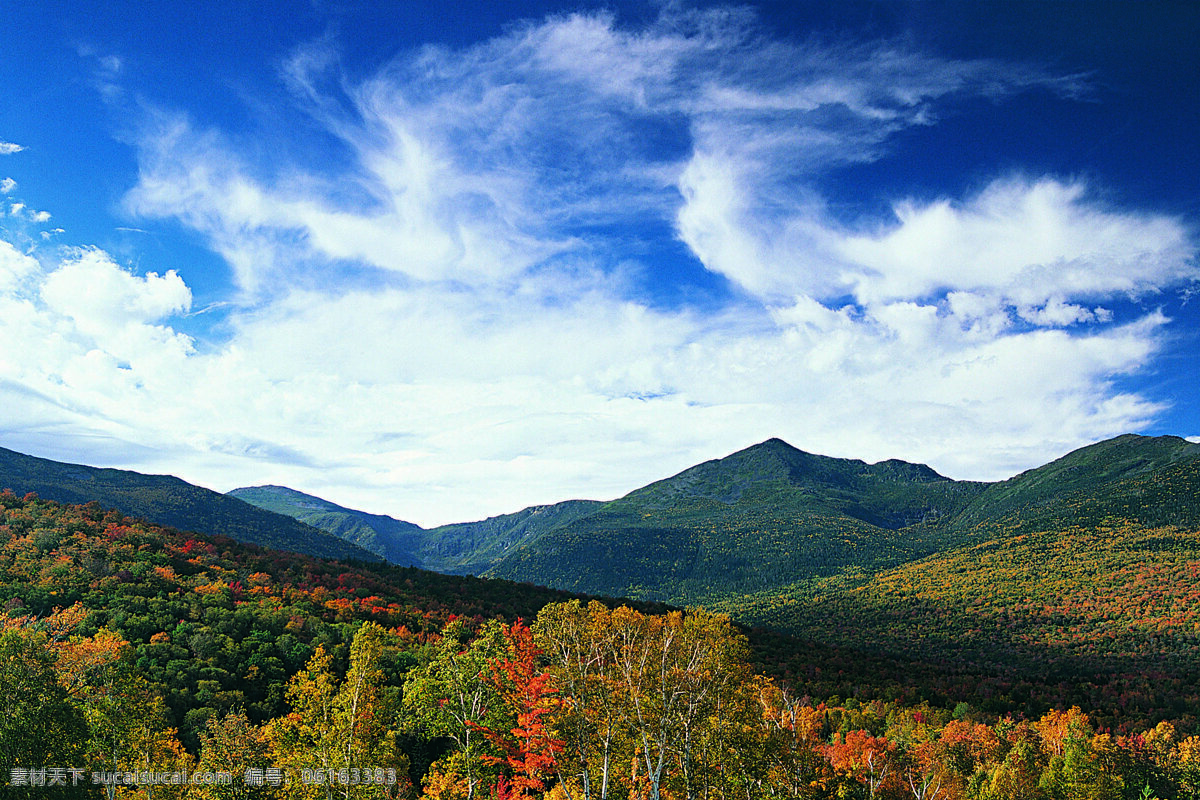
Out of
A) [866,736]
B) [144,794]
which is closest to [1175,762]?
[866,736]

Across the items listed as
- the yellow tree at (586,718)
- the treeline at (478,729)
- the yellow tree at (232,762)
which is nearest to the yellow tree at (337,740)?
the treeline at (478,729)

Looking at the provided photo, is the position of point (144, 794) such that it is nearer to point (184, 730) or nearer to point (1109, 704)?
point (184, 730)

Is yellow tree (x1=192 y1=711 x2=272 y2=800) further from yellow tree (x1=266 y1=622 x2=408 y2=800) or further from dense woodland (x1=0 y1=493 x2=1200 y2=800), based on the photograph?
yellow tree (x1=266 y1=622 x2=408 y2=800)

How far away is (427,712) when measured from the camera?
43.7 m

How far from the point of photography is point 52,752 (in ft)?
98.3

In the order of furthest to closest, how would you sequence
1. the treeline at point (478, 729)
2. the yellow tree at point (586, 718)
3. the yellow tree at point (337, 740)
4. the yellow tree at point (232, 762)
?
the yellow tree at point (337, 740) < the yellow tree at point (586, 718) < the treeline at point (478, 729) < the yellow tree at point (232, 762)

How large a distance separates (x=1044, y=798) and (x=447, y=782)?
2449 inches

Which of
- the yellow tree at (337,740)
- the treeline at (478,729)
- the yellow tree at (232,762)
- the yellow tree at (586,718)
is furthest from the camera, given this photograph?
the yellow tree at (337,740)

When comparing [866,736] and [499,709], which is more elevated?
[499,709]

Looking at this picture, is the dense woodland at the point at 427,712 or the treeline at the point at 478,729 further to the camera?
the dense woodland at the point at 427,712

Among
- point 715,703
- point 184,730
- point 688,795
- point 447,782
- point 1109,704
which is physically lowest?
point 1109,704

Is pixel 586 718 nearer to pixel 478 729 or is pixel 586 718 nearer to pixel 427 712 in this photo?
pixel 478 729

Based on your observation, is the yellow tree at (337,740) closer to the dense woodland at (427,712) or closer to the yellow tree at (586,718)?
the dense woodland at (427,712)

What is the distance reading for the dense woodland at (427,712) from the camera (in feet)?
102
